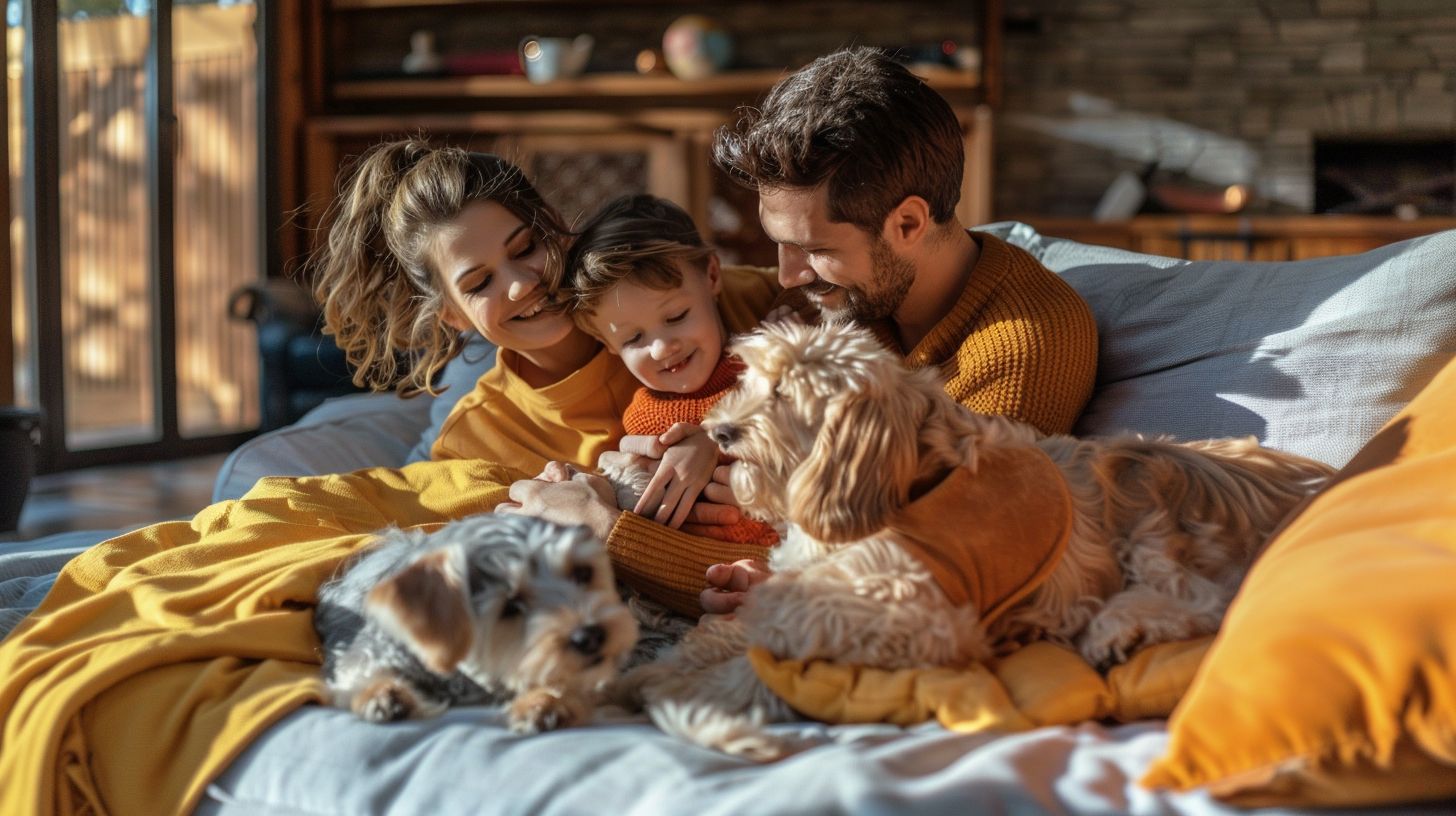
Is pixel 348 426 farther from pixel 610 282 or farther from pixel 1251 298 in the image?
pixel 1251 298

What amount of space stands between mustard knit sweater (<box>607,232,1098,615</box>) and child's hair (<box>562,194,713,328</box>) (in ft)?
1.78

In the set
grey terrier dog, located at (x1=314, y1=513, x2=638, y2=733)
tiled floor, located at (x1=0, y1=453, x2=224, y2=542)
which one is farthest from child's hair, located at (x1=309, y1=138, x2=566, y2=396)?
tiled floor, located at (x1=0, y1=453, x2=224, y2=542)

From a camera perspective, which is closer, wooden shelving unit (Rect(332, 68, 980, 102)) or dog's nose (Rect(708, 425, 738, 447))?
dog's nose (Rect(708, 425, 738, 447))

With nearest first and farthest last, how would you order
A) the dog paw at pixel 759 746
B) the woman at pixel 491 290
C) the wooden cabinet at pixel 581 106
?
the dog paw at pixel 759 746, the woman at pixel 491 290, the wooden cabinet at pixel 581 106

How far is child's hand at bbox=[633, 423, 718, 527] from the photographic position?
2408 mm

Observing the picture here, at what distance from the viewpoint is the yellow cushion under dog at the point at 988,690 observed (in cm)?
171

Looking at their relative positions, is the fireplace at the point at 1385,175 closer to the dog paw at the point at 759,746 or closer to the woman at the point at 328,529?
the woman at the point at 328,529

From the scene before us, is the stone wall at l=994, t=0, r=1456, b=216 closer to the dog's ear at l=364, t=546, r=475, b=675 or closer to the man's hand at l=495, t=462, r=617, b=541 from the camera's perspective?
the man's hand at l=495, t=462, r=617, b=541

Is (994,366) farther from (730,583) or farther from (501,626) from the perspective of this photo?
(501,626)

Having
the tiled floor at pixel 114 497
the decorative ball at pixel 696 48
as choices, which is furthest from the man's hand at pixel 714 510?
the decorative ball at pixel 696 48

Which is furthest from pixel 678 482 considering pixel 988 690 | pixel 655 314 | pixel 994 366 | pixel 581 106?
pixel 581 106

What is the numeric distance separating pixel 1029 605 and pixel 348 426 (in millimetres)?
2298

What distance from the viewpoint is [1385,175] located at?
305 inches

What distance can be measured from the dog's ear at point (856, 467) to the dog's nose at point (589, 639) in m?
0.34
